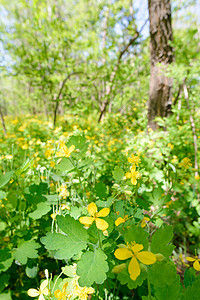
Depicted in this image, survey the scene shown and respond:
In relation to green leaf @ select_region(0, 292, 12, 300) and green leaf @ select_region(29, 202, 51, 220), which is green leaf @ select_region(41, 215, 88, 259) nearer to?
A: green leaf @ select_region(29, 202, 51, 220)

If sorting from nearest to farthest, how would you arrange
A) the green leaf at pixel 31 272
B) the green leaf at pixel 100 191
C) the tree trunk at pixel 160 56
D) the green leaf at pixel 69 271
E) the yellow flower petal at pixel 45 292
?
the yellow flower petal at pixel 45 292
the green leaf at pixel 69 271
the green leaf at pixel 100 191
the green leaf at pixel 31 272
the tree trunk at pixel 160 56

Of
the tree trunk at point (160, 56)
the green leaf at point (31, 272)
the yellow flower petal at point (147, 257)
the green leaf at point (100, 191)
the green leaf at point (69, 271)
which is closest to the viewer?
the yellow flower petal at point (147, 257)

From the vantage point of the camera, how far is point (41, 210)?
947 millimetres

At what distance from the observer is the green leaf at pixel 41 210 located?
92 centimetres

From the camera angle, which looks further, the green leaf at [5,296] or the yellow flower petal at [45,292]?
the green leaf at [5,296]

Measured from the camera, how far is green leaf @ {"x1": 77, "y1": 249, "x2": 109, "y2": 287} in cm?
47

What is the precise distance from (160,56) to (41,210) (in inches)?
105

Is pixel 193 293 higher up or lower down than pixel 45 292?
higher up

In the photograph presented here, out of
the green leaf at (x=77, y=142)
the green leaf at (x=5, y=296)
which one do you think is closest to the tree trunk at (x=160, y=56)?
the green leaf at (x=77, y=142)

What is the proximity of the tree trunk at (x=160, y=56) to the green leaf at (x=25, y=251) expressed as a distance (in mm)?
2344

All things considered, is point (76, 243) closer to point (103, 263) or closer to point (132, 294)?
point (103, 263)

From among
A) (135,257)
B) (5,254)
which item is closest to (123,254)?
(135,257)

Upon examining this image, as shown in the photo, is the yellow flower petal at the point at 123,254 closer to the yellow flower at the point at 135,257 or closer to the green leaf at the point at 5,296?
the yellow flower at the point at 135,257

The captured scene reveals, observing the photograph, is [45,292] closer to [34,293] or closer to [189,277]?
[34,293]
